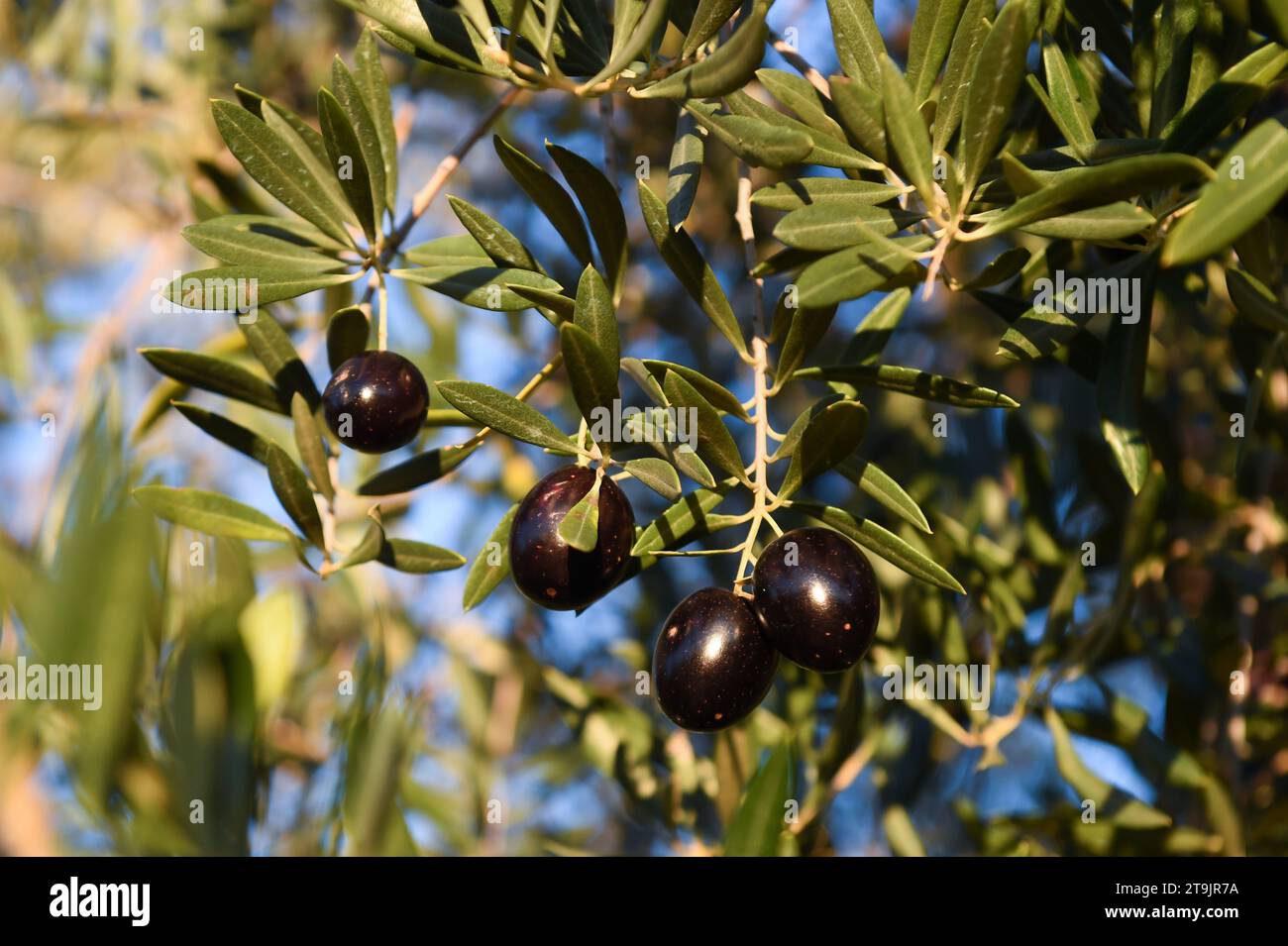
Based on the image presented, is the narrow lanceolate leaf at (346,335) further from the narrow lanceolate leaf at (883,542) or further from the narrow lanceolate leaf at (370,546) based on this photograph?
the narrow lanceolate leaf at (883,542)

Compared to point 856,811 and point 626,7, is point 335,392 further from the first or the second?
point 856,811

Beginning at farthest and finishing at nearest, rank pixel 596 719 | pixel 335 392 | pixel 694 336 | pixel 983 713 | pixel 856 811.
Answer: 1. pixel 694 336
2. pixel 856 811
3. pixel 596 719
4. pixel 983 713
5. pixel 335 392

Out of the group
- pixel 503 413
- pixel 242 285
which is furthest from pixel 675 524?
pixel 242 285

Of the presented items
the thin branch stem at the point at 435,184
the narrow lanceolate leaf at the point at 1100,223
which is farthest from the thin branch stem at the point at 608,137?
the narrow lanceolate leaf at the point at 1100,223

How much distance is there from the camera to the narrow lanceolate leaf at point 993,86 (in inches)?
30.8

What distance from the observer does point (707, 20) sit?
934mm

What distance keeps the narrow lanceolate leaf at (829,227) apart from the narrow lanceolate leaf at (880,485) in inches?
8.3

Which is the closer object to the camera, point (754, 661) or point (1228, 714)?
point (754, 661)

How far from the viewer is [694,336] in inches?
93.7

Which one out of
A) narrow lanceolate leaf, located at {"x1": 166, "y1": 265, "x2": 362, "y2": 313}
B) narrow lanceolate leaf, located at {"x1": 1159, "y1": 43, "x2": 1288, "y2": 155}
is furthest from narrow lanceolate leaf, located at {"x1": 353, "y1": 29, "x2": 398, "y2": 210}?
narrow lanceolate leaf, located at {"x1": 1159, "y1": 43, "x2": 1288, "y2": 155}

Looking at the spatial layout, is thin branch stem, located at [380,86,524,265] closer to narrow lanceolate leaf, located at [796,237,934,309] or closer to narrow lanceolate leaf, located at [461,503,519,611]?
A: narrow lanceolate leaf, located at [461,503,519,611]

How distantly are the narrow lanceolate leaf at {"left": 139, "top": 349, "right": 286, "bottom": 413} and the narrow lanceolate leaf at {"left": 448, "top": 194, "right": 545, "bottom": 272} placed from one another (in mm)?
235

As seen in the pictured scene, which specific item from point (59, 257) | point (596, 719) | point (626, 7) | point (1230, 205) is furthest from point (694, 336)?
point (59, 257)
